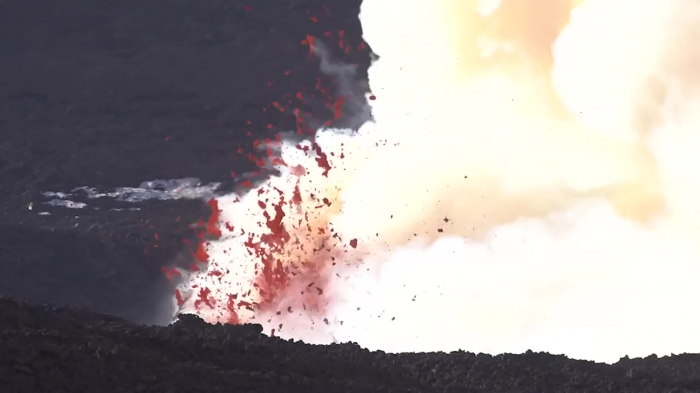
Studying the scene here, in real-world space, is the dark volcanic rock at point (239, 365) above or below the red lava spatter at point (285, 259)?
below

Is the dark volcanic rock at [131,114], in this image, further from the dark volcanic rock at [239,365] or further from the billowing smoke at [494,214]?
the dark volcanic rock at [239,365]

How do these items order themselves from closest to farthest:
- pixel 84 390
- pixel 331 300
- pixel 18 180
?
pixel 84 390
pixel 331 300
pixel 18 180

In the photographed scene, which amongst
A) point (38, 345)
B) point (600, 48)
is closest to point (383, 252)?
point (600, 48)

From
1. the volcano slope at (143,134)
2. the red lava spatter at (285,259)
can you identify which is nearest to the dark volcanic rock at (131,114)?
the volcano slope at (143,134)

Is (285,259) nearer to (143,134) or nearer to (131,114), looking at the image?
(143,134)

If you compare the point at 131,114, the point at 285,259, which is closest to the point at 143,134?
the point at 131,114

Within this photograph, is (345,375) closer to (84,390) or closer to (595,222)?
(84,390)
